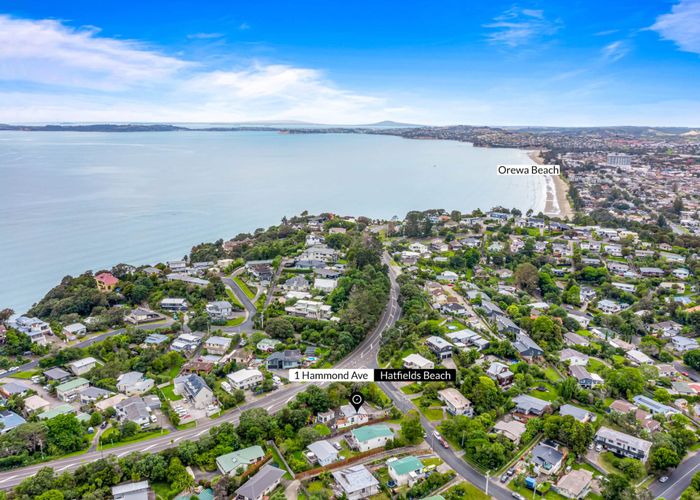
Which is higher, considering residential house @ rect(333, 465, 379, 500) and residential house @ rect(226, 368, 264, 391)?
residential house @ rect(226, 368, 264, 391)

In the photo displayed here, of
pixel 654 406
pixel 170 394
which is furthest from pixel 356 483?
pixel 654 406

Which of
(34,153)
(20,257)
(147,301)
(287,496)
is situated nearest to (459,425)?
(287,496)

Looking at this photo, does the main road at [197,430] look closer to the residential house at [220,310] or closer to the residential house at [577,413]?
the residential house at [220,310]

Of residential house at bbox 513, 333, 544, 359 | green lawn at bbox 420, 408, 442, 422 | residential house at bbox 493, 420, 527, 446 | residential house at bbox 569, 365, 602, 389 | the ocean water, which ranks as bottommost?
green lawn at bbox 420, 408, 442, 422

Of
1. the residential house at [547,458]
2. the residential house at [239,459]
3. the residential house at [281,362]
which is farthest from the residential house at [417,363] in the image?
the residential house at [239,459]

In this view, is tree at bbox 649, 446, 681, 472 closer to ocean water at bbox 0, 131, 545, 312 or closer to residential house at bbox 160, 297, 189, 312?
residential house at bbox 160, 297, 189, 312

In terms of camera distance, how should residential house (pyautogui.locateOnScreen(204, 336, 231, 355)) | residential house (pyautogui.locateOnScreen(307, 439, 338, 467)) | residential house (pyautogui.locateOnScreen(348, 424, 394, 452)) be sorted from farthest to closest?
residential house (pyautogui.locateOnScreen(204, 336, 231, 355)) → residential house (pyautogui.locateOnScreen(348, 424, 394, 452)) → residential house (pyautogui.locateOnScreen(307, 439, 338, 467))

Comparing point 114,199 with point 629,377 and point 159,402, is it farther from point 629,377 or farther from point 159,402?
point 629,377

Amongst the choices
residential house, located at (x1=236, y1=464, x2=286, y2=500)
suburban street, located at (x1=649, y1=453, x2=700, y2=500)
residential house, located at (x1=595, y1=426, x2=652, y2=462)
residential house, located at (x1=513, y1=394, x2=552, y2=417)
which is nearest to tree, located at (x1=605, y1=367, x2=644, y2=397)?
residential house, located at (x1=595, y1=426, x2=652, y2=462)
